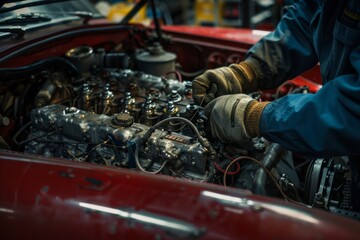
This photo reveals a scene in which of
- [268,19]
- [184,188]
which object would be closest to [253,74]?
[184,188]

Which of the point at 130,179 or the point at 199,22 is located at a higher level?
the point at 130,179

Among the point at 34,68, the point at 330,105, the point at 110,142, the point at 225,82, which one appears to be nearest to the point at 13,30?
the point at 34,68

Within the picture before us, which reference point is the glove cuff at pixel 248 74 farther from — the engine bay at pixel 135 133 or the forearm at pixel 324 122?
the forearm at pixel 324 122

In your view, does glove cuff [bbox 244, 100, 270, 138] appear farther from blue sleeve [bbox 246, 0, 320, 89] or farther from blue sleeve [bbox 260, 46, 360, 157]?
blue sleeve [bbox 246, 0, 320, 89]

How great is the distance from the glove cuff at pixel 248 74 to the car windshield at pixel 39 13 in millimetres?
927

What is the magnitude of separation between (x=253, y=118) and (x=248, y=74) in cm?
45

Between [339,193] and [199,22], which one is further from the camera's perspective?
[199,22]

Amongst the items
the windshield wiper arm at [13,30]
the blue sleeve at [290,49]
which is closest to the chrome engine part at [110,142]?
the windshield wiper arm at [13,30]

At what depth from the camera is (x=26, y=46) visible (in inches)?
71.1

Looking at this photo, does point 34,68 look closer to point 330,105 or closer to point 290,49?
point 290,49

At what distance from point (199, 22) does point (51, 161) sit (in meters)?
5.56

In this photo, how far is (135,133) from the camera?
4.80ft

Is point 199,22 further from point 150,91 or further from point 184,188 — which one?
point 184,188

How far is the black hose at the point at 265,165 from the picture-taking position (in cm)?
128
